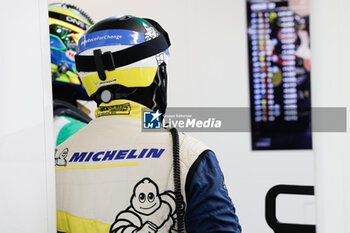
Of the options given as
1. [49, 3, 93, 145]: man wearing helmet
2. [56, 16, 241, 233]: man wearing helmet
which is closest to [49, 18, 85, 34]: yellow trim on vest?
[49, 3, 93, 145]: man wearing helmet

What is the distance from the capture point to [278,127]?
3.07 meters

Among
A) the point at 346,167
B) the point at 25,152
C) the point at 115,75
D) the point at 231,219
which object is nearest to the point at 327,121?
the point at 346,167

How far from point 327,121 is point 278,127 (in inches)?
105

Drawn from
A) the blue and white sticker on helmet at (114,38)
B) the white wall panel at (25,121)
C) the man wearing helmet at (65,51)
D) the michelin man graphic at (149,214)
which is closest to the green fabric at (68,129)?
the man wearing helmet at (65,51)

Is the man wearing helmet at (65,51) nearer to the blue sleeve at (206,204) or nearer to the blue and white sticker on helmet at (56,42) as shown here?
the blue and white sticker on helmet at (56,42)

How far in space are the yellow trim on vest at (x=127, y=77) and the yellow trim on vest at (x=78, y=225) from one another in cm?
42

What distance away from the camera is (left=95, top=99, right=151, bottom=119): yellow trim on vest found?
125 centimetres

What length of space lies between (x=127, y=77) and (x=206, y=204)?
1.56ft

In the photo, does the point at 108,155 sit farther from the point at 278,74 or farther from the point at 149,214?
the point at 278,74

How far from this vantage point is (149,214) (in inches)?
42.1

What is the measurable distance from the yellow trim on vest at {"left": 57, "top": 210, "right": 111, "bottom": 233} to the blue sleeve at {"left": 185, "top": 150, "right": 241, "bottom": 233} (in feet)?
0.79

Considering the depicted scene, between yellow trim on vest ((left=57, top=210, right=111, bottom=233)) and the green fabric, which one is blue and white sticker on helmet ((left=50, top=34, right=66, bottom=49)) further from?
yellow trim on vest ((left=57, top=210, right=111, bottom=233))

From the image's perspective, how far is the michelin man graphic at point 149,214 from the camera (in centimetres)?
107

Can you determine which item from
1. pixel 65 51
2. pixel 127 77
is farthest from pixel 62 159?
pixel 65 51
